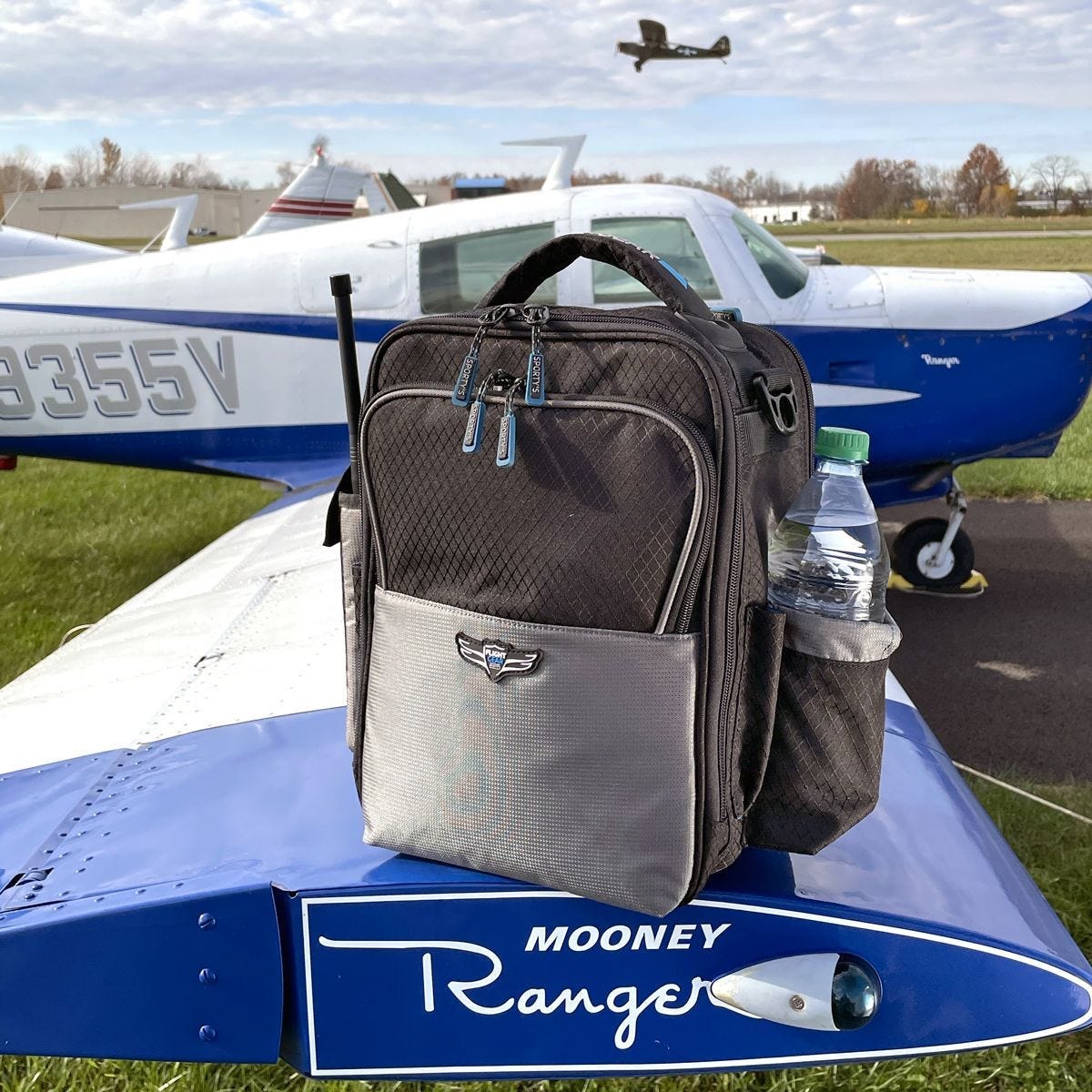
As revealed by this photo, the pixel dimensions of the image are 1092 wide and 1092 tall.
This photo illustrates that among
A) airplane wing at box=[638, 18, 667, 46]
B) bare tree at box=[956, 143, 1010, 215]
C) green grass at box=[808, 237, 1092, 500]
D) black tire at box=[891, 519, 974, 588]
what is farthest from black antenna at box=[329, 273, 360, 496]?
bare tree at box=[956, 143, 1010, 215]

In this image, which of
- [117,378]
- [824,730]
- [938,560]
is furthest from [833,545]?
[117,378]

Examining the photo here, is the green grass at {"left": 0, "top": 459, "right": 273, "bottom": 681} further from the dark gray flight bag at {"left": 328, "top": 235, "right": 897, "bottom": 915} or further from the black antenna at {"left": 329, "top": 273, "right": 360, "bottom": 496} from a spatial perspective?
the dark gray flight bag at {"left": 328, "top": 235, "right": 897, "bottom": 915}

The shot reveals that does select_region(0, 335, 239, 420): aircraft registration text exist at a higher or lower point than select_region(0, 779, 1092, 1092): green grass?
higher

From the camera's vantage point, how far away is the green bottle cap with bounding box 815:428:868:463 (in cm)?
129

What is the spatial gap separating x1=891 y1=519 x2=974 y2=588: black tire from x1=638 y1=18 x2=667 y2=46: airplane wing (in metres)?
24.5

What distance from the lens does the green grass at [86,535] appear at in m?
4.95

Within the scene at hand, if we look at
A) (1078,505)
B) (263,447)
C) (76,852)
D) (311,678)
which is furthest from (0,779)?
(1078,505)

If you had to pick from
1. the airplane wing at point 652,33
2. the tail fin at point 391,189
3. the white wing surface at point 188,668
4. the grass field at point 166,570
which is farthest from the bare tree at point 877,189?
the white wing surface at point 188,668

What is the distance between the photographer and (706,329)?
128 cm

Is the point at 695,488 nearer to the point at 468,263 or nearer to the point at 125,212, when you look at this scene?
the point at 468,263

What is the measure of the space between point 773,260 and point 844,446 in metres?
3.58

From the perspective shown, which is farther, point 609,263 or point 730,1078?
point 730,1078

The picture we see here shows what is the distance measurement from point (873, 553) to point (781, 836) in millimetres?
365

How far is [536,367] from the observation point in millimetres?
1233
